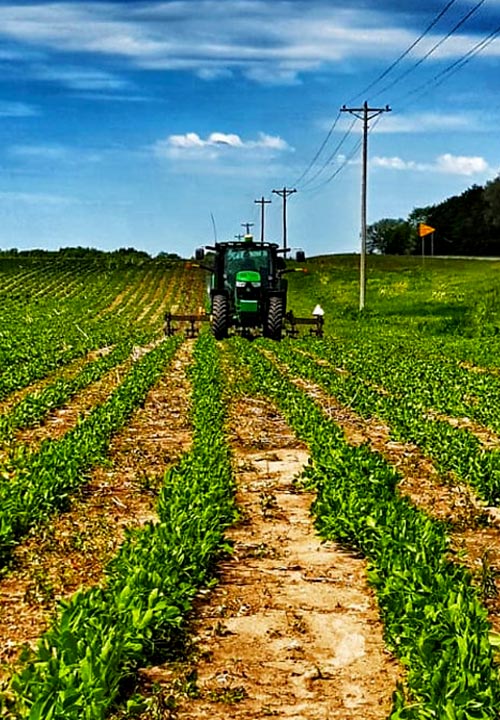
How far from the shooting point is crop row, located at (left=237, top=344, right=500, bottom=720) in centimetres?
477

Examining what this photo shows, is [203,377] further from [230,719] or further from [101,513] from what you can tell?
[230,719]

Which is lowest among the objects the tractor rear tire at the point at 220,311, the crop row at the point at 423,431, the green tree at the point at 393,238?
the crop row at the point at 423,431

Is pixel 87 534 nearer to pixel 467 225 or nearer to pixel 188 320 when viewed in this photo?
pixel 188 320

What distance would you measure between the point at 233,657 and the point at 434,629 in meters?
1.16

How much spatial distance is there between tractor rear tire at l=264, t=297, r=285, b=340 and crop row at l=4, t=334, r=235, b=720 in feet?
69.8

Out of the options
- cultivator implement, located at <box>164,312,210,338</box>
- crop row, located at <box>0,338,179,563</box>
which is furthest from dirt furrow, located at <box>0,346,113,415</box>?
cultivator implement, located at <box>164,312,210,338</box>

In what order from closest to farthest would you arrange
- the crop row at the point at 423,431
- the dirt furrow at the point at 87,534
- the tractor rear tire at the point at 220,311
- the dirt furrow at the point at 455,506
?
the dirt furrow at the point at 87,534
the dirt furrow at the point at 455,506
the crop row at the point at 423,431
the tractor rear tire at the point at 220,311

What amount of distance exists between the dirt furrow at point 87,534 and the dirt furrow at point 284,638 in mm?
941

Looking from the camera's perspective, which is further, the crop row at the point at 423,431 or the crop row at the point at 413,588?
the crop row at the point at 423,431

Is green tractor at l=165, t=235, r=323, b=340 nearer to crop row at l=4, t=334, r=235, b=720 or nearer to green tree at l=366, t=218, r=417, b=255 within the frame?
crop row at l=4, t=334, r=235, b=720

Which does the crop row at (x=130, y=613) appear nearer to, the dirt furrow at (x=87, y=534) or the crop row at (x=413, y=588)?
the dirt furrow at (x=87, y=534)

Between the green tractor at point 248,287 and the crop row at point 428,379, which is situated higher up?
the green tractor at point 248,287

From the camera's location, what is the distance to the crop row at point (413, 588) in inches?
188

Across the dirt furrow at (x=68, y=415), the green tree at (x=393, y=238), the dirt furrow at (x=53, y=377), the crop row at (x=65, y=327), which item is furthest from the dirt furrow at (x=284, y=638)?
the green tree at (x=393, y=238)
